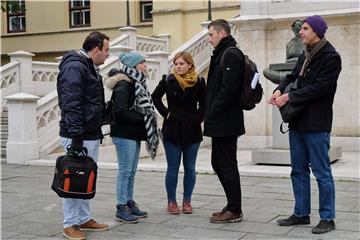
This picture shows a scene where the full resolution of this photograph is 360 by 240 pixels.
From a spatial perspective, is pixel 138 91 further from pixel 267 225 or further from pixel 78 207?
pixel 267 225

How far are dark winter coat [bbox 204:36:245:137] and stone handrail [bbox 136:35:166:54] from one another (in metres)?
14.6

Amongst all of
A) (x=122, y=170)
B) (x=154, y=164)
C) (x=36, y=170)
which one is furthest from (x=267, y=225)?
(x=36, y=170)

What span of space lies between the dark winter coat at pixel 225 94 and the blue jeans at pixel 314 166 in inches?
24.6

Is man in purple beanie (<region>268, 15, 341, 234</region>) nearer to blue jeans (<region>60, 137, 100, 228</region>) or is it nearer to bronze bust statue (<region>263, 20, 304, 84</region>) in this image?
blue jeans (<region>60, 137, 100, 228</region>)

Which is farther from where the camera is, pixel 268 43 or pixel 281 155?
A: pixel 268 43

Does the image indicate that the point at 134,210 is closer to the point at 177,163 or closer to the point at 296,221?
the point at 177,163

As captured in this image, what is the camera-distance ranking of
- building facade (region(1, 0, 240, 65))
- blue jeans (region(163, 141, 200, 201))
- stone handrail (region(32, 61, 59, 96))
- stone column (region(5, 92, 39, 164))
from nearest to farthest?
blue jeans (region(163, 141, 200, 201)) < stone column (region(5, 92, 39, 164)) < stone handrail (region(32, 61, 59, 96)) < building facade (region(1, 0, 240, 65))

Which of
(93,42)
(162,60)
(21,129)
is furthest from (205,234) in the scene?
(162,60)

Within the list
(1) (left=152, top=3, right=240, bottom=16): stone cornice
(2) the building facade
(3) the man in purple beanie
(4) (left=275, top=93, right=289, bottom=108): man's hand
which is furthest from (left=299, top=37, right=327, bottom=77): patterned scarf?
(2) the building facade

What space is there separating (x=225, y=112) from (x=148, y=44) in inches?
627

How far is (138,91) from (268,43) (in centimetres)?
834

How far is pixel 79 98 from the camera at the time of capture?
18.2ft

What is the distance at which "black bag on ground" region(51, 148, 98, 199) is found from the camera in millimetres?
5582

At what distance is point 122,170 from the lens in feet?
21.5
